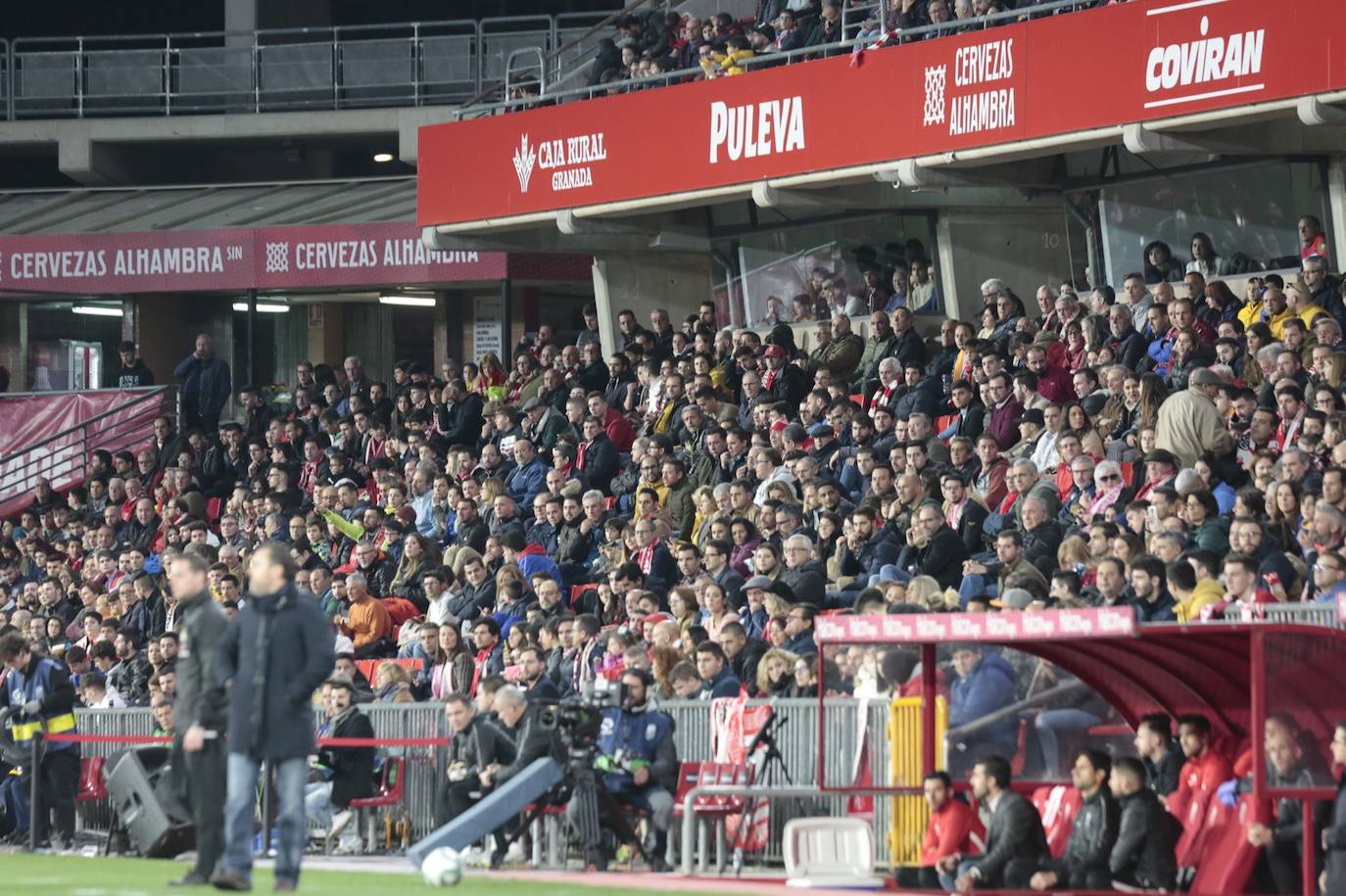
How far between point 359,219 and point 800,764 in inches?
767

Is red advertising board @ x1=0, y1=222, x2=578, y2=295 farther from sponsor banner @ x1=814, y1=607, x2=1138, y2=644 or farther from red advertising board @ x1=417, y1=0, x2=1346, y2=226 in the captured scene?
sponsor banner @ x1=814, y1=607, x2=1138, y2=644

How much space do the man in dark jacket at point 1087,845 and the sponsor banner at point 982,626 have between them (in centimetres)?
76

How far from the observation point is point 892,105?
21.2 m

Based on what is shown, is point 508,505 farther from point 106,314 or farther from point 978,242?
point 106,314

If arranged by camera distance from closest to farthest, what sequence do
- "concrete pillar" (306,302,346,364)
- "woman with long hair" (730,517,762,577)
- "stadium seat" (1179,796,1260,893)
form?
"stadium seat" (1179,796,1260,893)
"woman with long hair" (730,517,762,577)
"concrete pillar" (306,302,346,364)

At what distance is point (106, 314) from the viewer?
3331cm

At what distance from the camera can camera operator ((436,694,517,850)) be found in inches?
549

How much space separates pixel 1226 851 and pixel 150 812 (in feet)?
23.2

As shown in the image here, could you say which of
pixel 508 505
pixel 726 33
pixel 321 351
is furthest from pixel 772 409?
pixel 321 351

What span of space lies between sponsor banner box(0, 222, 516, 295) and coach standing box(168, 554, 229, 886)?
19.9 m

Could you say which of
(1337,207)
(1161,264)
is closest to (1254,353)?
(1161,264)

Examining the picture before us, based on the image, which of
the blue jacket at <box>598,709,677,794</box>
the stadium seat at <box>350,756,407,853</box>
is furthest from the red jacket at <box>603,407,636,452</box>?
Answer: the blue jacket at <box>598,709,677,794</box>

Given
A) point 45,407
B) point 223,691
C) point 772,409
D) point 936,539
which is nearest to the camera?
point 223,691

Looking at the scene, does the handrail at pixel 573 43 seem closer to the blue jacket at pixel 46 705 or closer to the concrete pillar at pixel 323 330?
the concrete pillar at pixel 323 330
